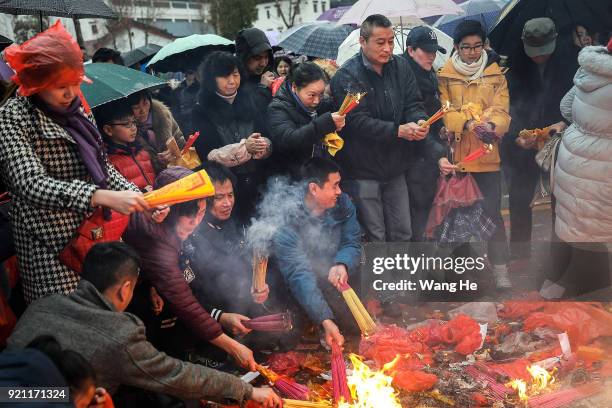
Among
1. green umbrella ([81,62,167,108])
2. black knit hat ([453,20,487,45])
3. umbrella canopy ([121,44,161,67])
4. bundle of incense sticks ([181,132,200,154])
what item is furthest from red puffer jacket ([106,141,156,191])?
umbrella canopy ([121,44,161,67])

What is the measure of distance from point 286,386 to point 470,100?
300cm

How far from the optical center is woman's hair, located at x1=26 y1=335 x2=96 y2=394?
2.32 m

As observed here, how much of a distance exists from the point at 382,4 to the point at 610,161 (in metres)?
2.55

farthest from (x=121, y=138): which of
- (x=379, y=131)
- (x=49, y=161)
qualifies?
(x=379, y=131)

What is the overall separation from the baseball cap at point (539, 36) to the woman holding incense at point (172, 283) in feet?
11.1

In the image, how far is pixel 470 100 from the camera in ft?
17.2

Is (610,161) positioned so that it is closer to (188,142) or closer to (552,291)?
(552,291)

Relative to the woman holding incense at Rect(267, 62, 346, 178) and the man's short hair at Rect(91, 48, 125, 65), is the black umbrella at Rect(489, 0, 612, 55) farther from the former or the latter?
the man's short hair at Rect(91, 48, 125, 65)

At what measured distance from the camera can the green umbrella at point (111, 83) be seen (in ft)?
12.7

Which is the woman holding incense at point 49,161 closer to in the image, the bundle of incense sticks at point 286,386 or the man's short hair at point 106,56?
the bundle of incense sticks at point 286,386

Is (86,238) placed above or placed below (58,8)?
below

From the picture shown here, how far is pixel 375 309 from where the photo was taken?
4.75 metres

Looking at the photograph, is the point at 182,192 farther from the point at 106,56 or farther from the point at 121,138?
the point at 106,56

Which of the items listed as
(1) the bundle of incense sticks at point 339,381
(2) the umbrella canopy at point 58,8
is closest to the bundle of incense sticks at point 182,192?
(1) the bundle of incense sticks at point 339,381
